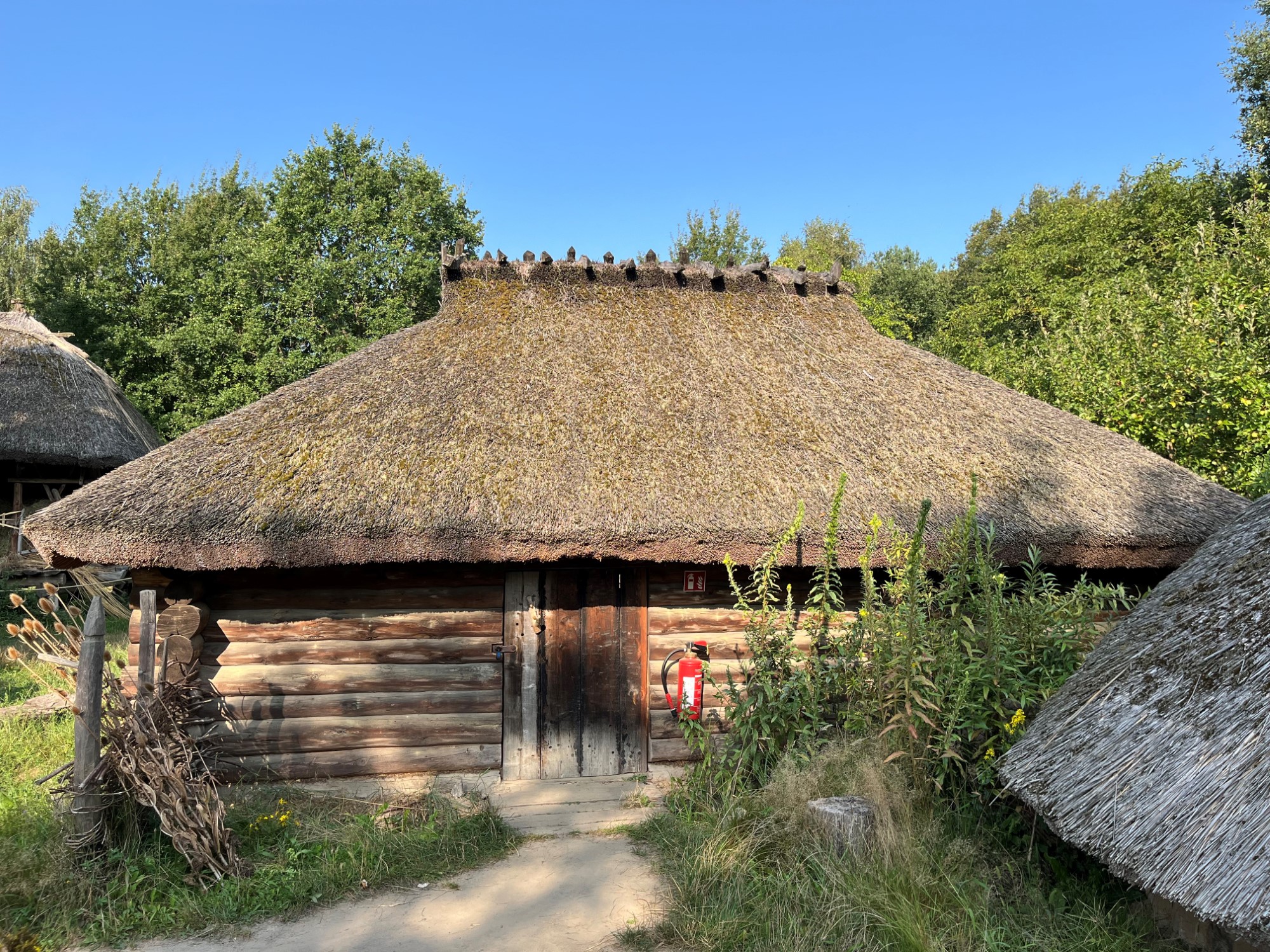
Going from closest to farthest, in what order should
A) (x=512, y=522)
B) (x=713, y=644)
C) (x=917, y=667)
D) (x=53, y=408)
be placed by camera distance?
(x=917, y=667), (x=512, y=522), (x=713, y=644), (x=53, y=408)

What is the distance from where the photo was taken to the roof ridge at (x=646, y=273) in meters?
8.69

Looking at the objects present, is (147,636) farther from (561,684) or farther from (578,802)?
(578,802)

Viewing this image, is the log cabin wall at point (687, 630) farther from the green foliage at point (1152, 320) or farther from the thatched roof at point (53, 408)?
the thatched roof at point (53, 408)

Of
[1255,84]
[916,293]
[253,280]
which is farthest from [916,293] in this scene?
[253,280]

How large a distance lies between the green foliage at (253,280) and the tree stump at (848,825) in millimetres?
17683

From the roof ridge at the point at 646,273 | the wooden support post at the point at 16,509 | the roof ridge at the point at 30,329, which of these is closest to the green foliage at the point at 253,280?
the roof ridge at the point at 30,329

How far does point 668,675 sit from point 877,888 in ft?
9.29

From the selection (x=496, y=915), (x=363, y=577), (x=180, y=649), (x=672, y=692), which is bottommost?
(x=496, y=915)

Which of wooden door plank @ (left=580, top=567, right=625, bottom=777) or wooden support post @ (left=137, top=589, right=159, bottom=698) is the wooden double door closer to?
wooden door plank @ (left=580, top=567, right=625, bottom=777)

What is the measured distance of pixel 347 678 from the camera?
6137mm

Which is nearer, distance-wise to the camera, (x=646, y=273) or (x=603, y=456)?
(x=603, y=456)

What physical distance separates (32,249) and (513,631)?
2846cm

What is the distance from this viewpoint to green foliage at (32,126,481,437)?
19281 mm

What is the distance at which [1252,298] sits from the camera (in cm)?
1033
